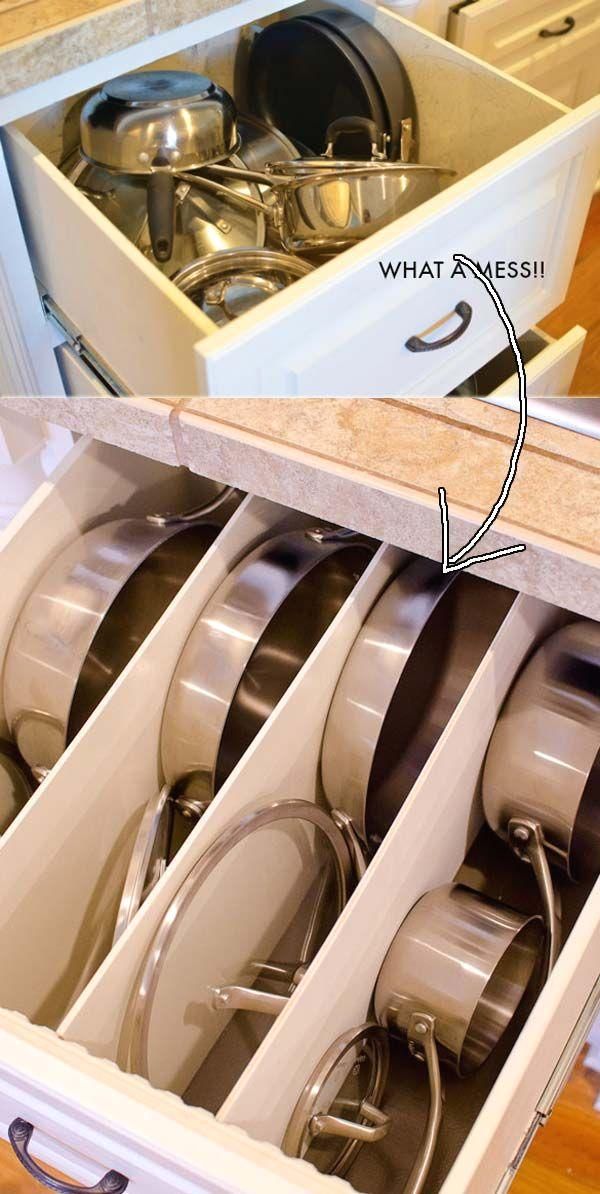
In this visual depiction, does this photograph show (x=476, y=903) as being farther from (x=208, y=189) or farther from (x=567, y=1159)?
(x=208, y=189)

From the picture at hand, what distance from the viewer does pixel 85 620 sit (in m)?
0.65

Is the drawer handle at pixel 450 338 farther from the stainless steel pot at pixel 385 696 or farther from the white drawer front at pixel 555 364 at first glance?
the stainless steel pot at pixel 385 696

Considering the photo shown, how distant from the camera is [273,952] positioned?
701 millimetres

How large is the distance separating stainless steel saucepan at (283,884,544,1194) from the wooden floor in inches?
17.0

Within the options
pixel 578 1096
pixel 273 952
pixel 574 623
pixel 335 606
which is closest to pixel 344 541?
pixel 335 606

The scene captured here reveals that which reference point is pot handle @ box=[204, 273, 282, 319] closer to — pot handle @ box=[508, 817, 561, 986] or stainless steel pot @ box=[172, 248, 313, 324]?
stainless steel pot @ box=[172, 248, 313, 324]

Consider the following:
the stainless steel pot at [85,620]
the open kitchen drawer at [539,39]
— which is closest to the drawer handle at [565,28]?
the open kitchen drawer at [539,39]

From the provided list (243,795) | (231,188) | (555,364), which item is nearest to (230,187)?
(231,188)

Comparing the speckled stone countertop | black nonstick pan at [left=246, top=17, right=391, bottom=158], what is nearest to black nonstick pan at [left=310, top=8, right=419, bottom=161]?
black nonstick pan at [left=246, top=17, right=391, bottom=158]

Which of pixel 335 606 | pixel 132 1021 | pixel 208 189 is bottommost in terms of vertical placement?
pixel 132 1021

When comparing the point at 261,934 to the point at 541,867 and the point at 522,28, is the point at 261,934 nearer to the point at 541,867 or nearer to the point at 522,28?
the point at 541,867

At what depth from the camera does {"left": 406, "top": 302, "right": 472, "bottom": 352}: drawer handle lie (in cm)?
24

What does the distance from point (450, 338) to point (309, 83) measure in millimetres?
102

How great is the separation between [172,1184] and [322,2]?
45 cm
